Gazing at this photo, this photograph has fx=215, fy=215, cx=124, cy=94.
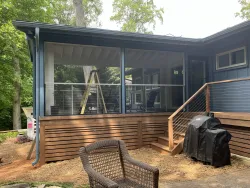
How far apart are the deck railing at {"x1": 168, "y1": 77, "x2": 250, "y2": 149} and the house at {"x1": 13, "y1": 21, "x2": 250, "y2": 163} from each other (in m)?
0.02

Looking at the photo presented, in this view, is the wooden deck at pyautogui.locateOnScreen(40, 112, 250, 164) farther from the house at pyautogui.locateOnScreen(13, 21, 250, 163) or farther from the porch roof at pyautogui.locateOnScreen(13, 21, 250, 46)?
the porch roof at pyautogui.locateOnScreen(13, 21, 250, 46)

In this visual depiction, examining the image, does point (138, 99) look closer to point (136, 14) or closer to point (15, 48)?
point (15, 48)

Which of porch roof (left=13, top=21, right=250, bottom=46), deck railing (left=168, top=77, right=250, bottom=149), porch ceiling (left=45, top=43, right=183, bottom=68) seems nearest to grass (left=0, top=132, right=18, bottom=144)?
porch ceiling (left=45, top=43, right=183, bottom=68)

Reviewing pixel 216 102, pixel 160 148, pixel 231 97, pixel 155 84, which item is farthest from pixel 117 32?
pixel 216 102

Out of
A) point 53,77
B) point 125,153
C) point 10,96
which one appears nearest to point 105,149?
point 125,153

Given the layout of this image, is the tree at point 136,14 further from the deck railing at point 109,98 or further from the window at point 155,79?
the deck railing at point 109,98

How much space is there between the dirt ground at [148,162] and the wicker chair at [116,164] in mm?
1050

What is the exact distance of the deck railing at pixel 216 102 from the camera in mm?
5566

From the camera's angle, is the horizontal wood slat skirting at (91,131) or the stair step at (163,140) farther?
the stair step at (163,140)

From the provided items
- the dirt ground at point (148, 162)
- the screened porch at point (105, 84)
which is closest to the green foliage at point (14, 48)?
the screened porch at point (105, 84)

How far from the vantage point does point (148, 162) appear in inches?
189

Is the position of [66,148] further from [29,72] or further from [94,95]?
[29,72]

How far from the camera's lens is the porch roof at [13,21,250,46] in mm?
4957

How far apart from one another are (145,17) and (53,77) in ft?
64.7
